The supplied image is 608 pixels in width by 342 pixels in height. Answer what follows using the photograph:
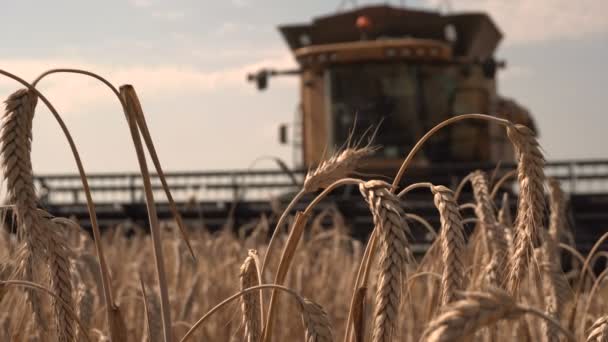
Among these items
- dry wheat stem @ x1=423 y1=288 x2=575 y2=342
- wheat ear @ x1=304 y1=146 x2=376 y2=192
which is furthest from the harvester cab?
dry wheat stem @ x1=423 y1=288 x2=575 y2=342

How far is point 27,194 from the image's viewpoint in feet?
4.52

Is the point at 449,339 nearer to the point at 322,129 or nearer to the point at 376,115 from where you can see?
the point at 376,115

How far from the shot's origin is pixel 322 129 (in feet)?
45.2

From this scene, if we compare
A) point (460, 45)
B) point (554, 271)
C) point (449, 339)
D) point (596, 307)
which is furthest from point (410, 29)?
point (449, 339)

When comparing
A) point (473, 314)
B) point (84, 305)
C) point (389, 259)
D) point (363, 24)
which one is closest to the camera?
point (473, 314)

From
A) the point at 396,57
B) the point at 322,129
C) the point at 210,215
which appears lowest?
the point at 210,215

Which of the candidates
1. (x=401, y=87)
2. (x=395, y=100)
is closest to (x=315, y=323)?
(x=395, y=100)

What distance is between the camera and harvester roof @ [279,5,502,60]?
1426cm

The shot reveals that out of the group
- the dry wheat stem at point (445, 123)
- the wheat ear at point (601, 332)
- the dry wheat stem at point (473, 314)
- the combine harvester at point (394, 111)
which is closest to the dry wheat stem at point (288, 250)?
the dry wheat stem at point (445, 123)

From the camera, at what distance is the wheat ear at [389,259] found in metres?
1.27

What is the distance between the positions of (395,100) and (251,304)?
11413 mm

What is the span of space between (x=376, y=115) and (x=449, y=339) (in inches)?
468

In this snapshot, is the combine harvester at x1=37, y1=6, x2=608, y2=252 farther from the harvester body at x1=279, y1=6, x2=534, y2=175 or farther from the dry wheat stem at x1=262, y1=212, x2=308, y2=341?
the dry wheat stem at x1=262, y1=212, x2=308, y2=341

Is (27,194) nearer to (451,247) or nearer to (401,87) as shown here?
(451,247)
